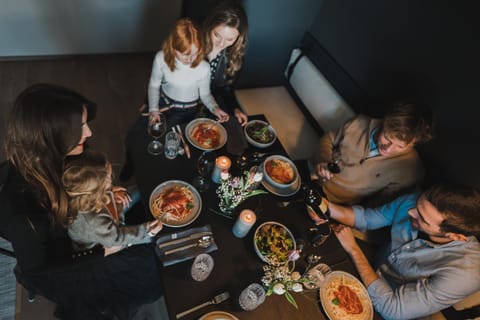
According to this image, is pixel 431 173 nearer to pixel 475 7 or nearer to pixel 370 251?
pixel 370 251

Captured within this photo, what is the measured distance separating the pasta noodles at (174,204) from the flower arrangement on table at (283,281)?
46cm

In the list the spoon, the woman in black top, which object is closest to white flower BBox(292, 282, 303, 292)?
the spoon

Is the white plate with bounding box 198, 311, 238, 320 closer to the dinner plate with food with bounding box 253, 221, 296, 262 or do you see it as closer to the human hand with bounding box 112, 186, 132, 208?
the dinner plate with food with bounding box 253, 221, 296, 262

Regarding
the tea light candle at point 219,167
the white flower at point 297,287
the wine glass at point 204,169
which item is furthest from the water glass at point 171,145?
the white flower at point 297,287

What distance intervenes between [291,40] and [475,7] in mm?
1405

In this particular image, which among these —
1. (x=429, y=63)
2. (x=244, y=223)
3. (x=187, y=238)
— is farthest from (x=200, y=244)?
(x=429, y=63)

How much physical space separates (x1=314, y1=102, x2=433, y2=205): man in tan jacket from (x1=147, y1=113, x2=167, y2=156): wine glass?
3.34 feet

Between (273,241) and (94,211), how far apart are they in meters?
0.82

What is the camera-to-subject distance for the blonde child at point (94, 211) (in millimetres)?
1301

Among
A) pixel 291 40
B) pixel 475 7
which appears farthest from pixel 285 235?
pixel 291 40

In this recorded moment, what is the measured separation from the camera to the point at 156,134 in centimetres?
183

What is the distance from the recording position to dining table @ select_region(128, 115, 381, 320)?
4.40 ft

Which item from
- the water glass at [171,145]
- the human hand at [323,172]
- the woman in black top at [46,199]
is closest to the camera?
the woman in black top at [46,199]

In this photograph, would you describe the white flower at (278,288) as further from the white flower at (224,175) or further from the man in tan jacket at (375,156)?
the man in tan jacket at (375,156)
